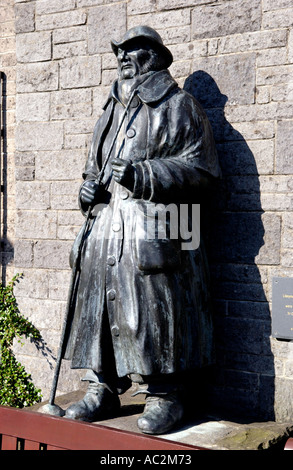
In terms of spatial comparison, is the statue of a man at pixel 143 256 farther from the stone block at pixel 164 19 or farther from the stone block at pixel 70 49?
the stone block at pixel 70 49

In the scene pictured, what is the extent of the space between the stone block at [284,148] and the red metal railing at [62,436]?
1.91 metres

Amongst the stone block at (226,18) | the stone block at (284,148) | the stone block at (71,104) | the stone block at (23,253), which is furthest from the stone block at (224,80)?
the stone block at (23,253)

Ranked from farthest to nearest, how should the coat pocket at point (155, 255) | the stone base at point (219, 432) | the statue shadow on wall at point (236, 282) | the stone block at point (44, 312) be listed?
the stone block at point (44, 312) → the statue shadow on wall at point (236, 282) → the coat pocket at point (155, 255) → the stone base at point (219, 432)

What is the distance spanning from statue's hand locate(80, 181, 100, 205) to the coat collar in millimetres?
584

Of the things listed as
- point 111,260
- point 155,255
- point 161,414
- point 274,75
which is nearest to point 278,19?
point 274,75

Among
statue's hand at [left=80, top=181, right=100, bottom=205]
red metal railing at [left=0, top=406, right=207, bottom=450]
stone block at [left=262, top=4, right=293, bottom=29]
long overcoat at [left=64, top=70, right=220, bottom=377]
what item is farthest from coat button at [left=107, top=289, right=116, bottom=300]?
stone block at [left=262, top=4, right=293, bottom=29]

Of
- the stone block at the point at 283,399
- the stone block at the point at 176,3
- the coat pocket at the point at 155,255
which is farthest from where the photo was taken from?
the stone block at the point at 176,3

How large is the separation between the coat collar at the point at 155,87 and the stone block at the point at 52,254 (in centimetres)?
154

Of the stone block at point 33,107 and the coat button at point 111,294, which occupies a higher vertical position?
the stone block at point 33,107

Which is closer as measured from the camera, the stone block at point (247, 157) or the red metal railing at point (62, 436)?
the red metal railing at point (62, 436)

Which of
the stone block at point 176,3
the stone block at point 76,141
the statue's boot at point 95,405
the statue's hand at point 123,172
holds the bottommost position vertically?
the statue's boot at point 95,405

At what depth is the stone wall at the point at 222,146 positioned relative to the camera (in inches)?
166

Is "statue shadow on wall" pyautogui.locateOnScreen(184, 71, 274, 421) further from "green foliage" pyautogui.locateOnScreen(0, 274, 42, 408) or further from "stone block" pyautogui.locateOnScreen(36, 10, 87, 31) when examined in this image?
"green foliage" pyautogui.locateOnScreen(0, 274, 42, 408)

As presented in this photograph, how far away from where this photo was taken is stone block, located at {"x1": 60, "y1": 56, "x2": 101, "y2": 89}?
16.0 feet
